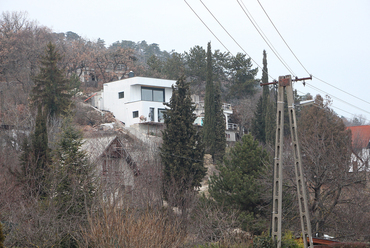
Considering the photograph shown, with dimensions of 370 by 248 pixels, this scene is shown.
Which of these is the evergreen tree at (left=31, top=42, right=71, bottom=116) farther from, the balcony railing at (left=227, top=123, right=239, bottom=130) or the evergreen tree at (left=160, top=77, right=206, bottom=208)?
the balcony railing at (left=227, top=123, right=239, bottom=130)

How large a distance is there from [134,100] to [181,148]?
2098cm

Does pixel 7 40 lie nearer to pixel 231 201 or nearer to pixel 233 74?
pixel 233 74

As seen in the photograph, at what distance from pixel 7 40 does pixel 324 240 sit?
49.6 meters

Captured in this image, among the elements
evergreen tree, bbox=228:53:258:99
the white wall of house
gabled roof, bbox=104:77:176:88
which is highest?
evergreen tree, bbox=228:53:258:99

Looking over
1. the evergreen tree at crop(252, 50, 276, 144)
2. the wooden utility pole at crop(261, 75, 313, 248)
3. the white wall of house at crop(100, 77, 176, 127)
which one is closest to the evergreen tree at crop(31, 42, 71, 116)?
the white wall of house at crop(100, 77, 176, 127)

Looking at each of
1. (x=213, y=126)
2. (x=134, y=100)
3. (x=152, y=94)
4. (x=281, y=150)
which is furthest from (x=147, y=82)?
(x=281, y=150)

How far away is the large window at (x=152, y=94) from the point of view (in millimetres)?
49000

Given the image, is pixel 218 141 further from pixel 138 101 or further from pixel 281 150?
pixel 281 150

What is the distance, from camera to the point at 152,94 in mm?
49469

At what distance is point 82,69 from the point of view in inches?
2437

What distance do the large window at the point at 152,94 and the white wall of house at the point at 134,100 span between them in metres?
0.13

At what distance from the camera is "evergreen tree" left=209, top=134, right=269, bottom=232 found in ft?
71.9

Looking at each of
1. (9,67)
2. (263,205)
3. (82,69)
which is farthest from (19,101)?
(263,205)

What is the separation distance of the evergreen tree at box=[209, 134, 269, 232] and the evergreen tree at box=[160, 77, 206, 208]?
11.9 feet
